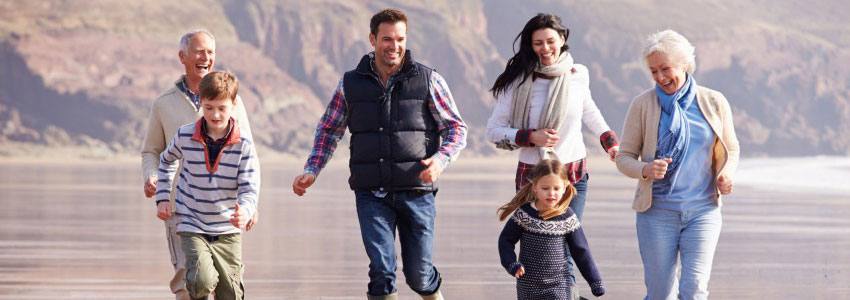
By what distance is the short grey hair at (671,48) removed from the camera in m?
7.00

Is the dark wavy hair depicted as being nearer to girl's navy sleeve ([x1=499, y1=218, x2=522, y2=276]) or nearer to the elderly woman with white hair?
the elderly woman with white hair

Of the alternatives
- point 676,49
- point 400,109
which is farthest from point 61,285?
point 676,49

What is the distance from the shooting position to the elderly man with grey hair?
802cm

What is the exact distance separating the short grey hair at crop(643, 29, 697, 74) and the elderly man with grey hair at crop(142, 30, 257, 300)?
2.27 m

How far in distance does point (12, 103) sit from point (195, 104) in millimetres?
99071

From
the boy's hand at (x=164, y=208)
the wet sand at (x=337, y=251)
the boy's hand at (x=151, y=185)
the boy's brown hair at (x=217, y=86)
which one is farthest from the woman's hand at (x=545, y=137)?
the wet sand at (x=337, y=251)

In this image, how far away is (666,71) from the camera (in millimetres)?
7070

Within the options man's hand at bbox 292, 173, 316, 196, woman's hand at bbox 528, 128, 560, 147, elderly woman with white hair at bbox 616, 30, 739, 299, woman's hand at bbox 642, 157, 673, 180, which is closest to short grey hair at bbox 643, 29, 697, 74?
elderly woman with white hair at bbox 616, 30, 739, 299

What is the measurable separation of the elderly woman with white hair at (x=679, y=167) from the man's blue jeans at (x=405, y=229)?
1114 mm

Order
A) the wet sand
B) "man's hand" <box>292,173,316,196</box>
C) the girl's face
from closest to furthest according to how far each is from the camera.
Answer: the girl's face, "man's hand" <box>292,173,316,196</box>, the wet sand

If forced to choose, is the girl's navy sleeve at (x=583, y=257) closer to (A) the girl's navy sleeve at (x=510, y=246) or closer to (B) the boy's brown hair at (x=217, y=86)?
(A) the girl's navy sleeve at (x=510, y=246)

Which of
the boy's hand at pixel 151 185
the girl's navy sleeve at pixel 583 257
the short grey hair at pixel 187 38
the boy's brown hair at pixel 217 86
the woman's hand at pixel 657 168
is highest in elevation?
the short grey hair at pixel 187 38

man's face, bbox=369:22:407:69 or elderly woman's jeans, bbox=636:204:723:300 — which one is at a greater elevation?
man's face, bbox=369:22:407:69

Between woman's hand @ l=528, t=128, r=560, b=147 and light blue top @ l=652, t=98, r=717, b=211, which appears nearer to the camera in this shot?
light blue top @ l=652, t=98, r=717, b=211
